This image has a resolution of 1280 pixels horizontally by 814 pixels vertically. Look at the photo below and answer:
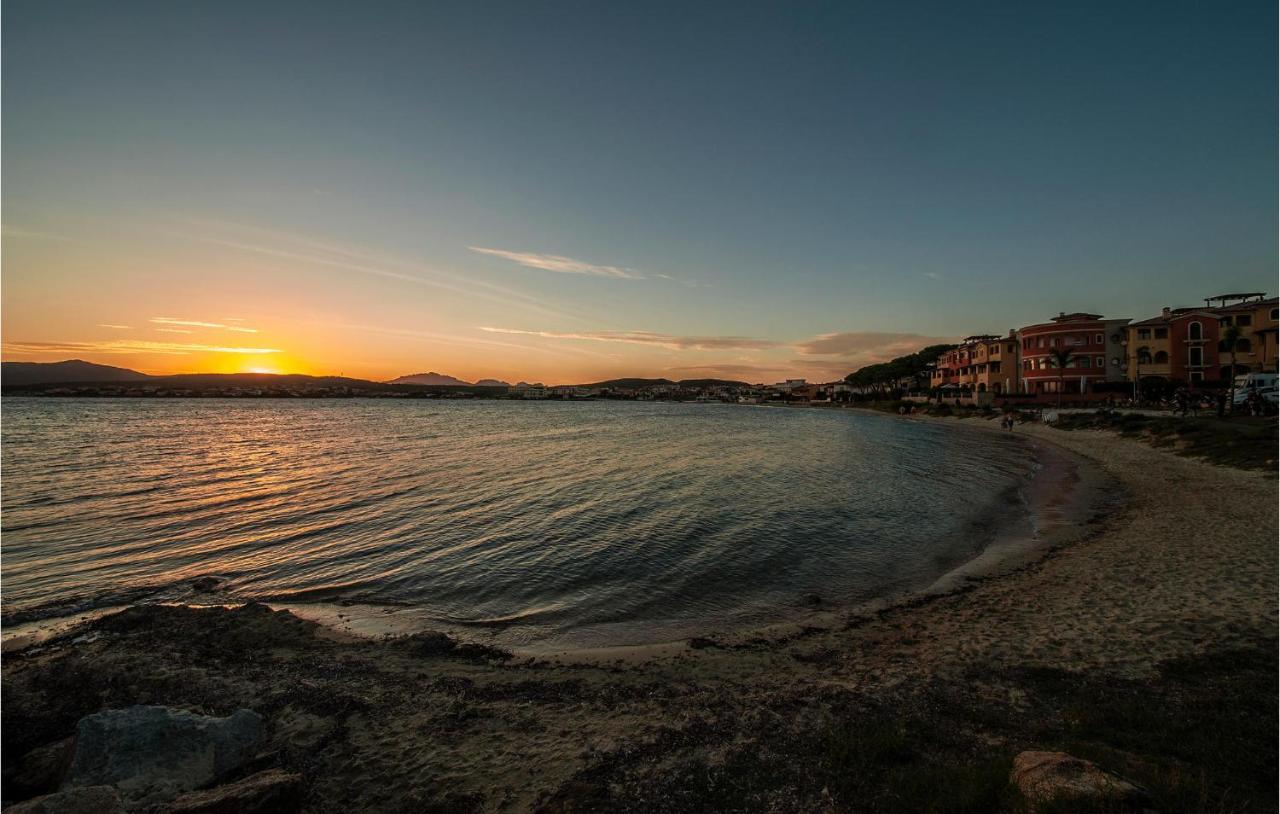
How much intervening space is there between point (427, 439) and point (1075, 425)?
74.7m

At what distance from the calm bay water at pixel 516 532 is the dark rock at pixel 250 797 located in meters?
6.19

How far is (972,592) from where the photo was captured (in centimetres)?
1462

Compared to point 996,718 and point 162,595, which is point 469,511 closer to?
point 162,595

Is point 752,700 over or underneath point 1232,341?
underneath

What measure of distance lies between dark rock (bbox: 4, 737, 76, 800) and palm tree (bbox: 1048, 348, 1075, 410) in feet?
355

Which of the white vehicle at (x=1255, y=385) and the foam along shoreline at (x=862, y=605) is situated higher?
the white vehicle at (x=1255, y=385)

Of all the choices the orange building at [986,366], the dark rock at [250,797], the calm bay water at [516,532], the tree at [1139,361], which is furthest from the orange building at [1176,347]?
the dark rock at [250,797]

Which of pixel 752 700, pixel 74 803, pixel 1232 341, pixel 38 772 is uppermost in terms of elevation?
pixel 1232 341

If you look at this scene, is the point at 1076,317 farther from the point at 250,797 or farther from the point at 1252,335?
the point at 250,797

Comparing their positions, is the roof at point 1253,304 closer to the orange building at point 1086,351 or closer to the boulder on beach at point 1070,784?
the orange building at point 1086,351

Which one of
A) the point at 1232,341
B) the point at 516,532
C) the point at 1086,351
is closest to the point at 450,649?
the point at 516,532

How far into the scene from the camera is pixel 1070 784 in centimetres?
503

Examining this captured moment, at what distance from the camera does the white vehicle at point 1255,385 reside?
5392cm

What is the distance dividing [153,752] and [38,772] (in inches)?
72.4
